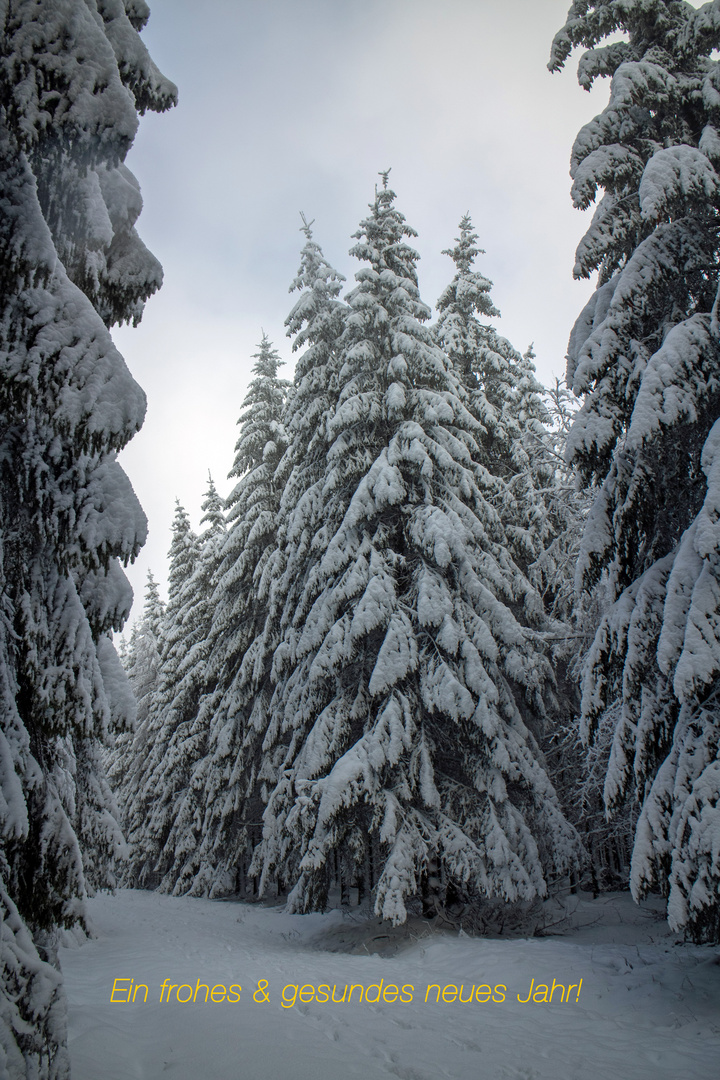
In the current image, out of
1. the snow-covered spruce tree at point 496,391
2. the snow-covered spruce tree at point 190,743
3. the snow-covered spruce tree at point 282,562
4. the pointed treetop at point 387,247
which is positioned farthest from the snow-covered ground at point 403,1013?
the pointed treetop at point 387,247

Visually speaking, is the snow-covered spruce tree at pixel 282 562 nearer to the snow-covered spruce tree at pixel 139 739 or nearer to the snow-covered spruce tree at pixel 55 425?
the snow-covered spruce tree at pixel 139 739

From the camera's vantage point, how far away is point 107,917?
1530 cm

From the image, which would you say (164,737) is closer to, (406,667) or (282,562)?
(282,562)

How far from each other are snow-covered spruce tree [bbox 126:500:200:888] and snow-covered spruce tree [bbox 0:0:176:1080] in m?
19.0

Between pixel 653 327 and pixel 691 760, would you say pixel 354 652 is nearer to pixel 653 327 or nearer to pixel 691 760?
pixel 691 760

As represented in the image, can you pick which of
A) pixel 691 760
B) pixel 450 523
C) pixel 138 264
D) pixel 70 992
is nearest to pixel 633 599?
pixel 691 760

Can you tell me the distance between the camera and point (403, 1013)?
682cm

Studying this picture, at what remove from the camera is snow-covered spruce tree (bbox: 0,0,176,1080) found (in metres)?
3.74

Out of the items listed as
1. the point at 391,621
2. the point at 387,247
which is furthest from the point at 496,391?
the point at 391,621

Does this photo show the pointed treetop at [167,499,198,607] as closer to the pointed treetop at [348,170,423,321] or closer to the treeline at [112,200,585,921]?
the treeline at [112,200,585,921]

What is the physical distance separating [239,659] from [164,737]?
21.4ft

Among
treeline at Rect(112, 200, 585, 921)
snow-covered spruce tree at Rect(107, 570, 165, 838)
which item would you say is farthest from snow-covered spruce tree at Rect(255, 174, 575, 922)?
snow-covered spruce tree at Rect(107, 570, 165, 838)

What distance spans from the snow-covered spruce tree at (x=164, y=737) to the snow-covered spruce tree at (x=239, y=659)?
238cm

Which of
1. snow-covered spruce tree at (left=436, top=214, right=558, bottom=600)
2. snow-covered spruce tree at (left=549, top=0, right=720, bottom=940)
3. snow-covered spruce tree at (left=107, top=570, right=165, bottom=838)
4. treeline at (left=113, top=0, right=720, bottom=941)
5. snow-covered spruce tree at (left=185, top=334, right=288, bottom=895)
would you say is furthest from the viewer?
snow-covered spruce tree at (left=107, top=570, right=165, bottom=838)
